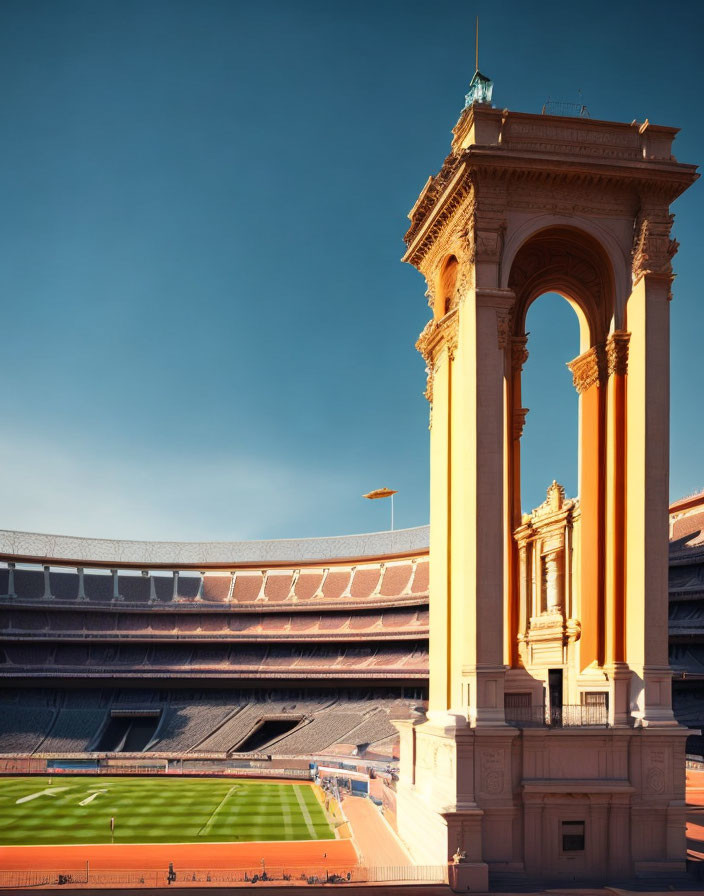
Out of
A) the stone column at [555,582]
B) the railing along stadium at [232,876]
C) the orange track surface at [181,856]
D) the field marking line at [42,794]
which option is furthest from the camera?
the field marking line at [42,794]

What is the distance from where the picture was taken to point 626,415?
24625mm

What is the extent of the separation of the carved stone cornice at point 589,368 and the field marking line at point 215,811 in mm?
25513

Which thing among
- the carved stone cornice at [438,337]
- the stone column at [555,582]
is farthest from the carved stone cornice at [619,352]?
the stone column at [555,582]

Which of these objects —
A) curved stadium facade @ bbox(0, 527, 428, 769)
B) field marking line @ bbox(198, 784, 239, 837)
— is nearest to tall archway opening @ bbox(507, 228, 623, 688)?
field marking line @ bbox(198, 784, 239, 837)

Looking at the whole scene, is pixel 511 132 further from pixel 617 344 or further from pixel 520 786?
pixel 520 786

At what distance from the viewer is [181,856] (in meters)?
34.4

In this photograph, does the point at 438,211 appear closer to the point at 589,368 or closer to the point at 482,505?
the point at 589,368

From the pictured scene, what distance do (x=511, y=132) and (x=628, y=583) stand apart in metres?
11.8

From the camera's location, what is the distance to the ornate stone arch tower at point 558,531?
22047mm

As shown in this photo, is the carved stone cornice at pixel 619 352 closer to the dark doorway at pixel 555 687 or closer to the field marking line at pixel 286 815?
the dark doorway at pixel 555 687

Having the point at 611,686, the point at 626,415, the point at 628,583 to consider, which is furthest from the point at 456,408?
the point at 611,686

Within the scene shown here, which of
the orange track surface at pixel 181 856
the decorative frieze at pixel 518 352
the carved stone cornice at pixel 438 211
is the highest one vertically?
the carved stone cornice at pixel 438 211

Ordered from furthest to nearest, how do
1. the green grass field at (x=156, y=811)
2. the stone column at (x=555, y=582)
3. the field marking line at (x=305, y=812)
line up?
1. the green grass field at (x=156, y=811)
2. the field marking line at (x=305, y=812)
3. the stone column at (x=555, y=582)

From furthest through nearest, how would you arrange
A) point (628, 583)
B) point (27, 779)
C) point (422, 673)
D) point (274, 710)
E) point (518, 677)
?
1. point (274, 710)
2. point (422, 673)
3. point (27, 779)
4. point (518, 677)
5. point (628, 583)
